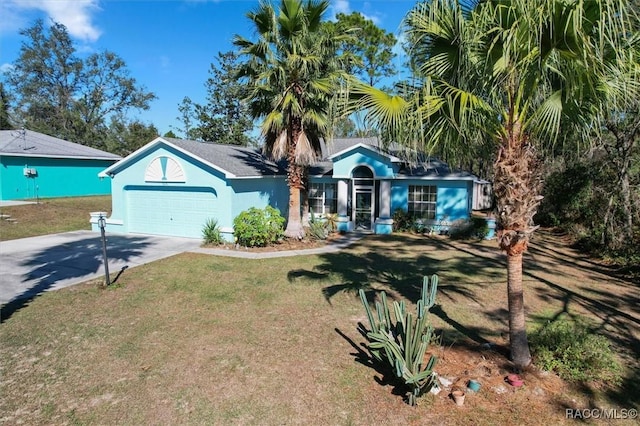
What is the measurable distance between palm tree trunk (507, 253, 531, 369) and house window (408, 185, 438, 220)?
1319 centimetres

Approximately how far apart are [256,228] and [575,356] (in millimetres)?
11051

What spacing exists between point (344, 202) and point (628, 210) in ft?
37.1

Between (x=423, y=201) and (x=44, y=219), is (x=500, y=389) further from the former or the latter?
(x=44, y=219)

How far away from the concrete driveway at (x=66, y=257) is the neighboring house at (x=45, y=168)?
11.2 m

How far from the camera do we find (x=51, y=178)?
2662 cm

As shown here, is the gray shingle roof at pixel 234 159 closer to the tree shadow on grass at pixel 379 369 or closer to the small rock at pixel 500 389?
the tree shadow on grass at pixel 379 369

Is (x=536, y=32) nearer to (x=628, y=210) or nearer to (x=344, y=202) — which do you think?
(x=628, y=210)

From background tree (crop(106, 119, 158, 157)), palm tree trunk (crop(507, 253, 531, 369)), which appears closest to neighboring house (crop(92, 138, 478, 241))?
palm tree trunk (crop(507, 253, 531, 369))

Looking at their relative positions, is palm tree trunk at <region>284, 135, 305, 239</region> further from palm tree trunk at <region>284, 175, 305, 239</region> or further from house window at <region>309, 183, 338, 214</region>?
house window at <region>309, 183, 338, 214</region>

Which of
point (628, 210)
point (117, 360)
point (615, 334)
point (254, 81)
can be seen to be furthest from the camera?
point (254, 81)

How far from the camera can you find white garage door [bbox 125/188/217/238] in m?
16.2

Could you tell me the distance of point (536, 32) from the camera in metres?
4.51

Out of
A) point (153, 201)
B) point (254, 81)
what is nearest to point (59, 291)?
point (153, 201)

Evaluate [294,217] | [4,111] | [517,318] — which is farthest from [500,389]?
[4,111]
